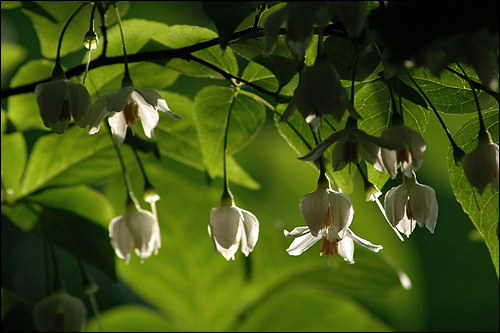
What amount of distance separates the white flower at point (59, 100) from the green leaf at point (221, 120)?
15cm

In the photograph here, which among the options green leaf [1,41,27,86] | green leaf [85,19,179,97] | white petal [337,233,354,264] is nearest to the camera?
white petal [337,233,354,264]

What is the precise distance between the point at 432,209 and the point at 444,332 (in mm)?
1167

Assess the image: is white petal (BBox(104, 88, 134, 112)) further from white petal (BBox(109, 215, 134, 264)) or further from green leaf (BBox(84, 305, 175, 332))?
green leaf (BBox(84, 305, 175, 332))

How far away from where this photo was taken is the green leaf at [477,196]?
460mm

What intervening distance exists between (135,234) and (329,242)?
208 mm

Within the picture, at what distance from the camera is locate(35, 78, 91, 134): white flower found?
0.44m

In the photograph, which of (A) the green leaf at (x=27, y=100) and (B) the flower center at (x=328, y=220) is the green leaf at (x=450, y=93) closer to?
(B) the flower center at (x=328, y=220)

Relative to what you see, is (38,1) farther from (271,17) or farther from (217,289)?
(217,289)

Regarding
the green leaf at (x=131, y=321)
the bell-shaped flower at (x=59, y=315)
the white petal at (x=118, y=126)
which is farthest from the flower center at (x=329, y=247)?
the green leaf at (x=131, y=321)

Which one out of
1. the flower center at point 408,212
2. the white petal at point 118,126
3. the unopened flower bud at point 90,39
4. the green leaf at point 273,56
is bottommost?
the flower center at point 408,212

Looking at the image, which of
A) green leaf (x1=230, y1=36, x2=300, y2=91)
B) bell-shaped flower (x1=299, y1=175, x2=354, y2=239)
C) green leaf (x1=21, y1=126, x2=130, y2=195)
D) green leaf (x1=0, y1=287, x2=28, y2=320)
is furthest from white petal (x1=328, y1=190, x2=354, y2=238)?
green leaf (x1=0, y1=287, x2=28, y2=320)

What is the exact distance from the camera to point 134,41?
0.62 m

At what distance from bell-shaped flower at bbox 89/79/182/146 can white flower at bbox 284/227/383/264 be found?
138mm

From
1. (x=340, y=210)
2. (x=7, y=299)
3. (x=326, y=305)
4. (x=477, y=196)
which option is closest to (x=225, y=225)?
(x=340, y=210)
